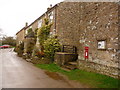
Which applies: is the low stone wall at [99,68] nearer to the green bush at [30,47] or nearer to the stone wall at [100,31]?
the stone wall at [100,31]

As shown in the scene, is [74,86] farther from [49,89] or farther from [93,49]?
[93,49]

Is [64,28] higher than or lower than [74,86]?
higher

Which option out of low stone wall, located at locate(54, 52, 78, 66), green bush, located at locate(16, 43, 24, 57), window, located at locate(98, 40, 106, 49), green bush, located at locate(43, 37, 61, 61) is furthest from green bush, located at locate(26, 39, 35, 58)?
window, located at locate(98, 40, 106, 49)

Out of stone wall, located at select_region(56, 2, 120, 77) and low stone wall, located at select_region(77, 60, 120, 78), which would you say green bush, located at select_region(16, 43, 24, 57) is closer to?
low stone wall, located at select_region(77, 60, 120, 78)

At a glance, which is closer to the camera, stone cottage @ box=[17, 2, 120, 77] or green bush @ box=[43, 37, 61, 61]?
stone cottage @ box=[17, 2, 120, 77]

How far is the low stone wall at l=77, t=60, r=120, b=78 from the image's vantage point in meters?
6.37

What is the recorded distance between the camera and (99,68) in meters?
7.41

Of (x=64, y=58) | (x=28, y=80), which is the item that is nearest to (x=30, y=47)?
(x=64, y=58)

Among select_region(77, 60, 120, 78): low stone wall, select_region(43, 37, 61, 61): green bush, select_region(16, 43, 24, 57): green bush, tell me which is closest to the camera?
select_region(77, 60, 120, 78): low stone wall

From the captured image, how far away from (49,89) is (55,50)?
7.56m

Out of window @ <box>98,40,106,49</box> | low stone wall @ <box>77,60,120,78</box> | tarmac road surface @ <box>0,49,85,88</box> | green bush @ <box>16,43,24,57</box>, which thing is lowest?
tarmac road surface @ <box>0,49,85,88</box>

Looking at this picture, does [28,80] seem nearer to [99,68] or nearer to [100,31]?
[99,68]

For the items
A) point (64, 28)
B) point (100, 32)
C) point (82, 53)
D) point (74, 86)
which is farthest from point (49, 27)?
point (74, 86)

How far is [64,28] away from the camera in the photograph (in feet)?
44.0
